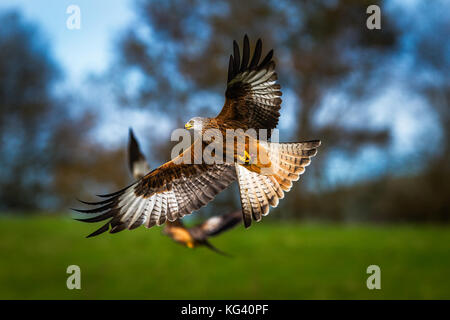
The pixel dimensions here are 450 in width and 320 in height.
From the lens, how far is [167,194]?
214 cm

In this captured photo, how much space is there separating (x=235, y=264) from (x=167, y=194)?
808cm

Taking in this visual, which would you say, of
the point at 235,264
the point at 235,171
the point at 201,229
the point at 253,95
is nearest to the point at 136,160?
the point at 201,229

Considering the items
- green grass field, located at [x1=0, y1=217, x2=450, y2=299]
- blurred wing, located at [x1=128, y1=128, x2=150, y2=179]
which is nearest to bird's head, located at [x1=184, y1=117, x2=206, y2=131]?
blurred wing, located at [x1=128, y1=128, x2=150, y2=179]

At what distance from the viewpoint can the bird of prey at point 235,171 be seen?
1.77 m

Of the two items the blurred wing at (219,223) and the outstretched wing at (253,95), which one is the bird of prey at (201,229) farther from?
the outstretched wing at (253,95)

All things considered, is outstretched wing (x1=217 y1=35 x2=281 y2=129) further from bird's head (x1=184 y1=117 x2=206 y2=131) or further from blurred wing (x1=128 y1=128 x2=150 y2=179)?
blurred wing (x1=128 y1=128 x2=150 y2=179)

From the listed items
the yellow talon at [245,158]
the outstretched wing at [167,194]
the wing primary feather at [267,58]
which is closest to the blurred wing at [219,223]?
the outstretched wing at [167,194]

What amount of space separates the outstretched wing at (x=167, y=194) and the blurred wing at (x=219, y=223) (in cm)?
35
